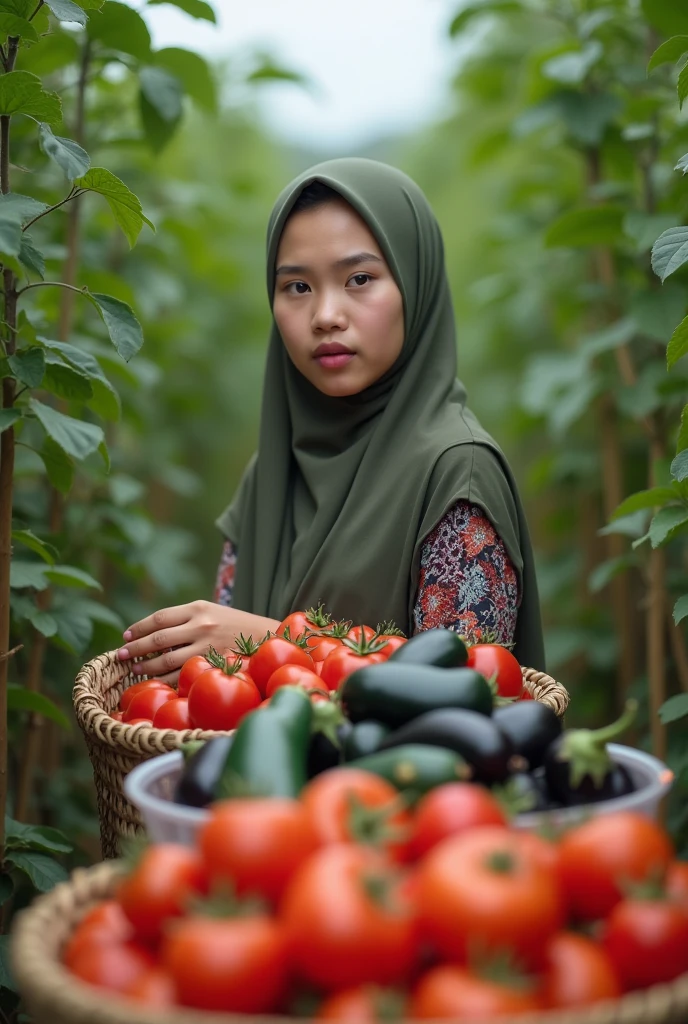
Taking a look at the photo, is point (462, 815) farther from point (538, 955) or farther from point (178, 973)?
point (178, 973)

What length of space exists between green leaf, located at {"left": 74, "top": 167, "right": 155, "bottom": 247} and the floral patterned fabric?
2.17 ft

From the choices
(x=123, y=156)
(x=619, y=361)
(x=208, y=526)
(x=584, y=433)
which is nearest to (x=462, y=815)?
(x=619, y=361)

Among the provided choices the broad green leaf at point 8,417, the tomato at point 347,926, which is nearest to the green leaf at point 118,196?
the broad green leaf at point 8,417

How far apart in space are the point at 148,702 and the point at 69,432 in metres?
0.39

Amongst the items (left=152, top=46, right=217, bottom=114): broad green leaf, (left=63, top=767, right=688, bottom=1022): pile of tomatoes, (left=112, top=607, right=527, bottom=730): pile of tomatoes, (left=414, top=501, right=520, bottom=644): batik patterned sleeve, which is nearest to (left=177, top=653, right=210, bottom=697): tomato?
(left=112, top=607, right=527, bottom=730): pile of tomatoes

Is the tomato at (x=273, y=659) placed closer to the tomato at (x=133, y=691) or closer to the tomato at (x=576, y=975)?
the tomato at (x=133, y=691)

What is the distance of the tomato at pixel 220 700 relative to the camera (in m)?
1.27

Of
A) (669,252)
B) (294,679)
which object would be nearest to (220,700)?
(294,679)

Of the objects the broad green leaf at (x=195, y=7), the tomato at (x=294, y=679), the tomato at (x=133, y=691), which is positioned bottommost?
the tomato at (x=133, y=691)

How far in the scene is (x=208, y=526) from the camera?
15.5 feet

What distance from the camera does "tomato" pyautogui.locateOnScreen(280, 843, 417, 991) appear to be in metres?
0.76

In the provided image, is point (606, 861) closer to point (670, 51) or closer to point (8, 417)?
point (8, 417)

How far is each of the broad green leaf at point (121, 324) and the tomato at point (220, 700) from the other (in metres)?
0.52

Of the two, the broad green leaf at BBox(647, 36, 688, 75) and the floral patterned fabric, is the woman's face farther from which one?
the broad green leaf at BBox(647, 36, 688, 75)
